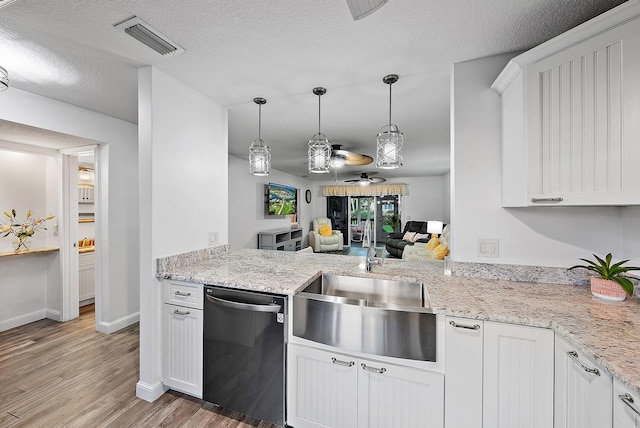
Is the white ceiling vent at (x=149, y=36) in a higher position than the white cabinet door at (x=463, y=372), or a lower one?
higher

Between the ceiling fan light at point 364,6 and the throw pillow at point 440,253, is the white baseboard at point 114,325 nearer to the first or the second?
the ceiling fan light at point 364,6

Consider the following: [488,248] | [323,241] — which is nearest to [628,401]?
[488,248]

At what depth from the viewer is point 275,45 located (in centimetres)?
154

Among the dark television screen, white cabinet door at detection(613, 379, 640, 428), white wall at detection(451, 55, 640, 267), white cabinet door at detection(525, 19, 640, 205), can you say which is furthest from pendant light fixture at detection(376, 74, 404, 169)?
the dark television screen

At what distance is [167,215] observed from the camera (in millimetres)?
1890

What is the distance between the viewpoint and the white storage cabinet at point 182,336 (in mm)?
1710

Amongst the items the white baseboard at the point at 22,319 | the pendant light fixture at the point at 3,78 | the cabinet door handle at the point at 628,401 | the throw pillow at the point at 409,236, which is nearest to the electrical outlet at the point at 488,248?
the cabinet door handle at the point at 628,401

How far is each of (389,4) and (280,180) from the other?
18.0 feet

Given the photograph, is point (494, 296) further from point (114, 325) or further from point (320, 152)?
point (114, 325)

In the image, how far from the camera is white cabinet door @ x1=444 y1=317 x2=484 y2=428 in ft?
3.86

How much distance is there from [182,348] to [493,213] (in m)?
2.24

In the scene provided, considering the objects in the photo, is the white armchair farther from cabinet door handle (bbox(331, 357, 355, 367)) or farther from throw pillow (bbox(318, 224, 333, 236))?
cabinet door handle (bbox(331, 357, 355, 367))

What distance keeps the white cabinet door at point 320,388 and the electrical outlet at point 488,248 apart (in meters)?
1.07

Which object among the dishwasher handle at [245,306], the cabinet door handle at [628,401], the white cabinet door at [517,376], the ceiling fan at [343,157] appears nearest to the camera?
the cabinet door handle at [628,401]
